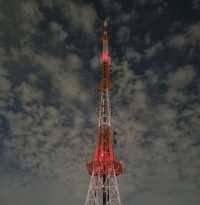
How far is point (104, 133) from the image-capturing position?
202 ft

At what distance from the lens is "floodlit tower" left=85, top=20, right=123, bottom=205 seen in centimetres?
5778

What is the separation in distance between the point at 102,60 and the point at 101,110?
7744 millimetres

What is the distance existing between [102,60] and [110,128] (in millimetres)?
10614

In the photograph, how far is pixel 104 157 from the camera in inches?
2362

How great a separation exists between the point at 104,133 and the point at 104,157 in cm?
380

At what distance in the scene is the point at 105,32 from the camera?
6475cm

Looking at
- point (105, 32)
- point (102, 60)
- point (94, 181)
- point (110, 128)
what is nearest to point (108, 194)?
point (94, 181)

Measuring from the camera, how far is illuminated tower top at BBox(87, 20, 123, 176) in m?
59.4

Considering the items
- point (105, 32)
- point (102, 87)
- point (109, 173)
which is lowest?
point (109, 173)

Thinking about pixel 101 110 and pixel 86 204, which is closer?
pixel 86 204

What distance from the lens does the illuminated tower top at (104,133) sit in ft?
195

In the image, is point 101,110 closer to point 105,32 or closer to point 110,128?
point 110,128

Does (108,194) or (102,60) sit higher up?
(102,60)

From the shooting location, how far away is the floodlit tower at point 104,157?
5778cm
